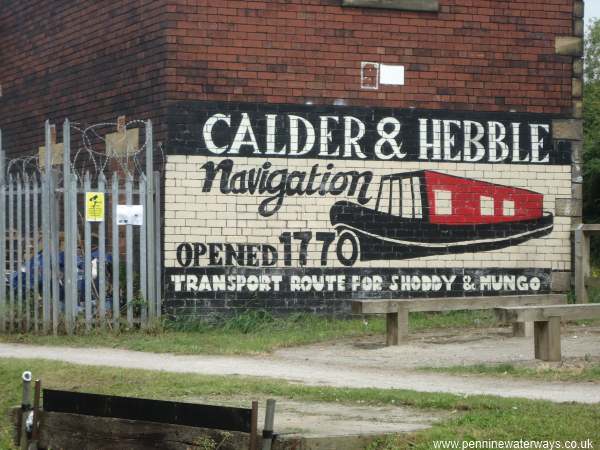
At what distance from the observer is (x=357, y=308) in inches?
602

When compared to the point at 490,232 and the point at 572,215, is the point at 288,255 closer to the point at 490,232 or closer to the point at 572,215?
the point at 490,232

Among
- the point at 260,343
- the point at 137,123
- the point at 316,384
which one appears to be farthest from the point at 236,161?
the point at 316,384

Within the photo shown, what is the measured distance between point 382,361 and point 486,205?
573 cm

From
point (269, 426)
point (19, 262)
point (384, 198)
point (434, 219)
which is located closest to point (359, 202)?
point (384, 198)

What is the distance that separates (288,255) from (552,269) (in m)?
4.33

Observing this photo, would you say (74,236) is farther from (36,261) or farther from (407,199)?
(407,199)

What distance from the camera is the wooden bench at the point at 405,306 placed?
15359 millimetres

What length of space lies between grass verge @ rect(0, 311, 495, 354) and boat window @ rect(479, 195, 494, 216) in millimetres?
1546

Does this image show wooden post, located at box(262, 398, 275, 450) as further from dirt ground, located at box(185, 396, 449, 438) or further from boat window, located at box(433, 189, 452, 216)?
boat window, located at box(433, 189, 452, 216)

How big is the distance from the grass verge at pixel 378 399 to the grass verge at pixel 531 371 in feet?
7.06

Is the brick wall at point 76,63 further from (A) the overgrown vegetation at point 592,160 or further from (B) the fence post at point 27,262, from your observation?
(A) the overgrown vegetation at point 592,160

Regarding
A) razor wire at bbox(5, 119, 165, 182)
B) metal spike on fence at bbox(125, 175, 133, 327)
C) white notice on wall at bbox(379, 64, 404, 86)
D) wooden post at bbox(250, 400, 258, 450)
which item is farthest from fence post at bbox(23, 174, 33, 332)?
wooden post at bbox(250, 400, 258, 450)

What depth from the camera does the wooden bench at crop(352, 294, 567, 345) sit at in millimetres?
15359

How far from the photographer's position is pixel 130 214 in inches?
667
